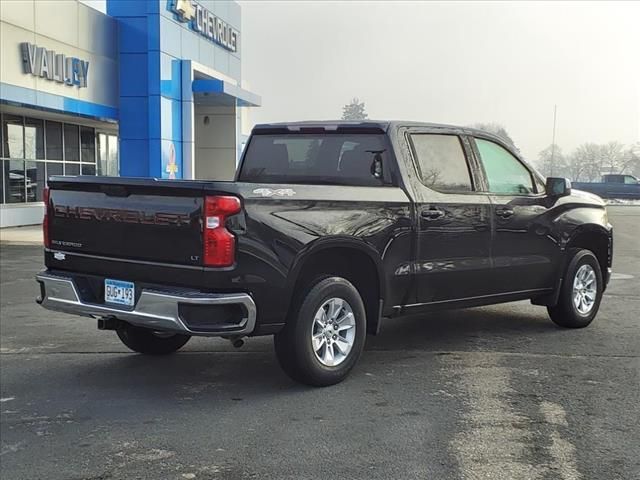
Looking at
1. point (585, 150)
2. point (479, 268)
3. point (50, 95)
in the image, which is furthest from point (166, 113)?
point (585, 150)

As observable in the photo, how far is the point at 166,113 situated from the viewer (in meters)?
25.0

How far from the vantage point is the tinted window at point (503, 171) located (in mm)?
6754

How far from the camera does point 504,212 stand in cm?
667

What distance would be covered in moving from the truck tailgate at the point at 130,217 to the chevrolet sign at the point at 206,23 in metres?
21.2

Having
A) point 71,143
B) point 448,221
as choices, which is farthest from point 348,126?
point 71,143

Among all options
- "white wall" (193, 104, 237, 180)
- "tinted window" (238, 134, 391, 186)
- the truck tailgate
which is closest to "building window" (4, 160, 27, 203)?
"white wall" (193, 104, 237, 180)

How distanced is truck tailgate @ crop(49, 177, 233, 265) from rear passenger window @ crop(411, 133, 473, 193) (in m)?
2.06

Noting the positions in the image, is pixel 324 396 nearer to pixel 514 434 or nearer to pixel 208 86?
pixel 514 434

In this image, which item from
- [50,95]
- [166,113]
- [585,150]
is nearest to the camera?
[50,95]

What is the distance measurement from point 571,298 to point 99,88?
19666 millimetres

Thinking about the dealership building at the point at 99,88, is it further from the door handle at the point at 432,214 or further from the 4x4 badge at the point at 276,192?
the 4x4 badge at the point at 276,192

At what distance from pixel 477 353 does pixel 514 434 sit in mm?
2077

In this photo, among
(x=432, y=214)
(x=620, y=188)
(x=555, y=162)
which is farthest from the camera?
(x=555, y=162)

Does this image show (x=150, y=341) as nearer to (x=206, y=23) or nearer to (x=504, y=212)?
(x=504, y=212)
